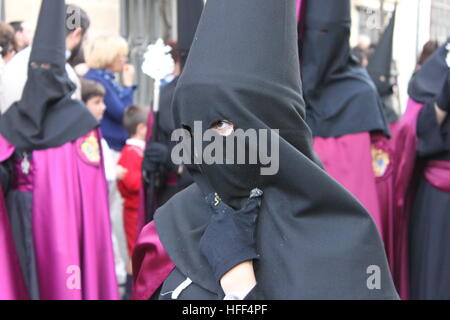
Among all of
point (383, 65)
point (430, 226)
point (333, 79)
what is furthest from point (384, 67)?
point (333, 79)

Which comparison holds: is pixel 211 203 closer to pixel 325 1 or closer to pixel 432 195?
pixel 325 1

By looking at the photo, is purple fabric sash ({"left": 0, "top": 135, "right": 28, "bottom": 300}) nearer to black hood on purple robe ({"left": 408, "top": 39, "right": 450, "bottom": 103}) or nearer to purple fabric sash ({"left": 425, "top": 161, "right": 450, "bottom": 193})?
purple fabric sash ({"left": 425, "top": 161, "right": 450, "bottom": 193})

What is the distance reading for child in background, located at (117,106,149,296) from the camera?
636 cm

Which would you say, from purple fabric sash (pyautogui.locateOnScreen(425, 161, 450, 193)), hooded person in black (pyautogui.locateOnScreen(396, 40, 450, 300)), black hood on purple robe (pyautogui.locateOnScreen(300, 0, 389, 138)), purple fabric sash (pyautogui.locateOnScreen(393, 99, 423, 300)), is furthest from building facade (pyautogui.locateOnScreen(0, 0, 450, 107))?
black hood on purple robe (pyautogui.locateOnScreen(300, 0, 389, 138))

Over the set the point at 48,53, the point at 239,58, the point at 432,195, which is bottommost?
the point at 432,195

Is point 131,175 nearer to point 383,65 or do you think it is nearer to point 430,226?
point 383,65

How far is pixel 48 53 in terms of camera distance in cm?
497

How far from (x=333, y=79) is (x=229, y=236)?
2.65 meters

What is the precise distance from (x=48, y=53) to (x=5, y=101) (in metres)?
0.56

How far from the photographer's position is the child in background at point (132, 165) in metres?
6.36

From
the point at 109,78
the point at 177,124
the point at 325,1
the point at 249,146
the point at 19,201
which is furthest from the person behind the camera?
the point at 109,78

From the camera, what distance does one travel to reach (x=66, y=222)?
202 inches

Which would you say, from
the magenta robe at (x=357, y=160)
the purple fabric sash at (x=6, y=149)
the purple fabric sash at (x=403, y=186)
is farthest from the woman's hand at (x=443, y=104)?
the purple fabric sash at (x=6, y=149)
